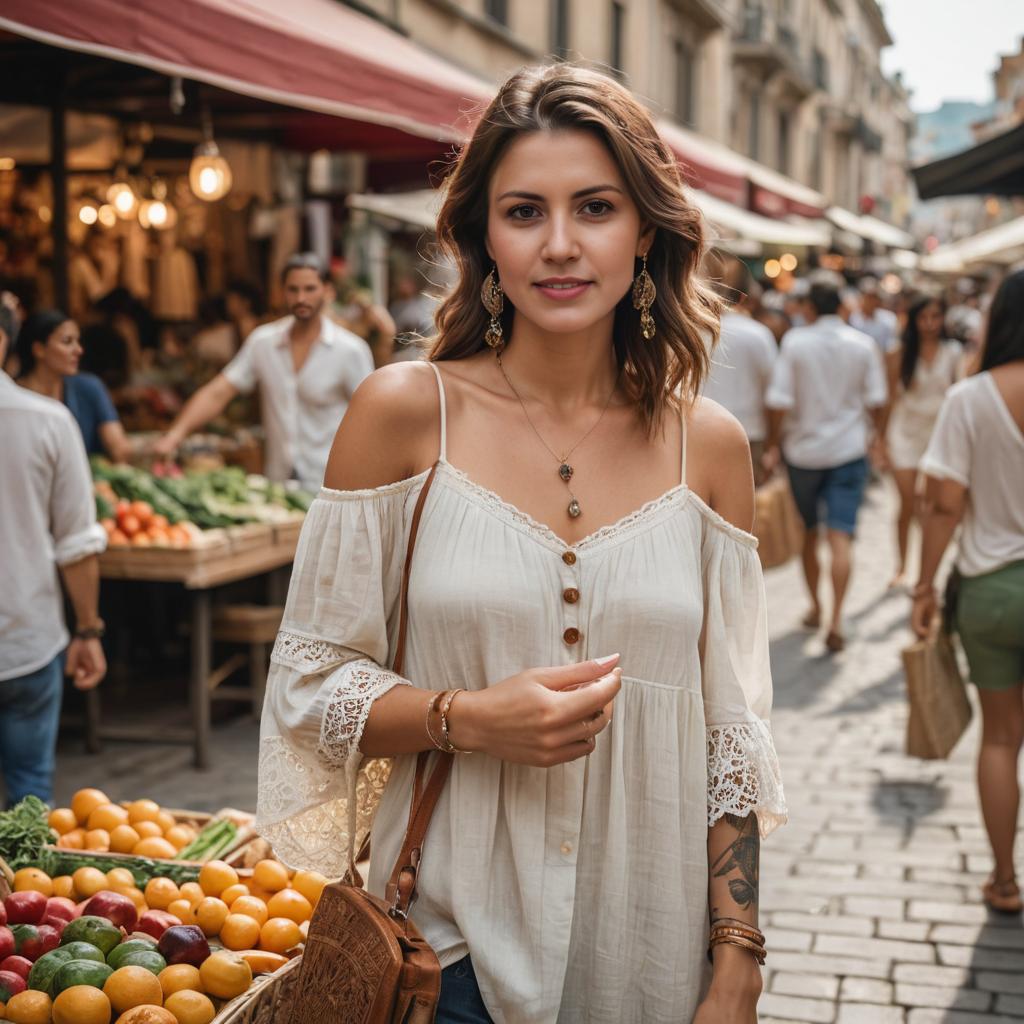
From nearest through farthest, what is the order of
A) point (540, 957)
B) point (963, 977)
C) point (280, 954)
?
1. point (540, 957)
2. point (280, 954)
3. point (963, 977)

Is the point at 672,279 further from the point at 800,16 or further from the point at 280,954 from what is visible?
the point at 800,16

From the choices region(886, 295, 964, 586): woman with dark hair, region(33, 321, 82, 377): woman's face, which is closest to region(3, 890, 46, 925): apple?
region(33, 321, 82, 377): woman's face

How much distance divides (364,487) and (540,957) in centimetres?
74

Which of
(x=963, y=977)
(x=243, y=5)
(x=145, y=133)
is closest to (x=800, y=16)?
(x=145, y=133)

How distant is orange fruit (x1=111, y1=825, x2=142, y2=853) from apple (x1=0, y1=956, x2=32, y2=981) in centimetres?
87

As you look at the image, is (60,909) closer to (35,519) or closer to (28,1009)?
(28,1009)

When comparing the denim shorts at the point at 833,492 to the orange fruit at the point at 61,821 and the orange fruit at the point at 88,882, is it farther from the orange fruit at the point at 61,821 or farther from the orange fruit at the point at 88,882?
the orange fruit at the point at 88,882

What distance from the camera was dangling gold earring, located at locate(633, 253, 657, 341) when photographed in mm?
2273

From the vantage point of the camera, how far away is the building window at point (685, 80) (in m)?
28.9

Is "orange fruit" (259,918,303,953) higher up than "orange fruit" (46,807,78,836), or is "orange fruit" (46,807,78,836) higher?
"orange fruit" (46,807,78,836)

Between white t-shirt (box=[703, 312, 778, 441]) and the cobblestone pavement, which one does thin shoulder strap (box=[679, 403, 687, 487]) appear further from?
white t-shirt (box=[703, 312, 778, 441])

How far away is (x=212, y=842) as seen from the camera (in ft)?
12.4

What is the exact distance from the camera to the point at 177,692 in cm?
798

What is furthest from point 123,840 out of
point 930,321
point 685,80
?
point 685,80
